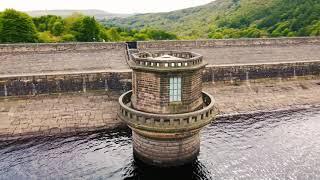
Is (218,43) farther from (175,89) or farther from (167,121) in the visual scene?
(167,121)

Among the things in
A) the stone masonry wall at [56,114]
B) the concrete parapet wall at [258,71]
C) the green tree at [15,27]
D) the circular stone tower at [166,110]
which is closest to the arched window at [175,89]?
the circular stone tower at [166,110]

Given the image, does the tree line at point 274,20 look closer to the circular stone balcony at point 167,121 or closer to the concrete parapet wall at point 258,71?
the concrete parapet wall at point 258,71

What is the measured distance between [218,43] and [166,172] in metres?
26.5

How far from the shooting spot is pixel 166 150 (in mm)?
18922

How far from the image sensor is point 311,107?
1250 inches

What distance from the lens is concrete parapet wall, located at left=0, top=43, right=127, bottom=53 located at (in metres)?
34.9

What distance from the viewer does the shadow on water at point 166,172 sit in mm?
18688

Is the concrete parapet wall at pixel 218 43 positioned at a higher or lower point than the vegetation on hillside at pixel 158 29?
lower

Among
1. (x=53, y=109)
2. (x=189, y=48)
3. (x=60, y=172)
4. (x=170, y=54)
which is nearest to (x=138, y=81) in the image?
(x=170, y=54)

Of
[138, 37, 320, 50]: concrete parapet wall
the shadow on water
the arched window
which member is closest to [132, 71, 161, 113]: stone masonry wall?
the arched window

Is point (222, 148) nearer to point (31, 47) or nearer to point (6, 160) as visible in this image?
point (6, 160)

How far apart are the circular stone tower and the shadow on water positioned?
35 centimetres

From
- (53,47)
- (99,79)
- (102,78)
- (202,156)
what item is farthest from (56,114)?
(202,156)

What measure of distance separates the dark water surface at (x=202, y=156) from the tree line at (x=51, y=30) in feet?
91.9
